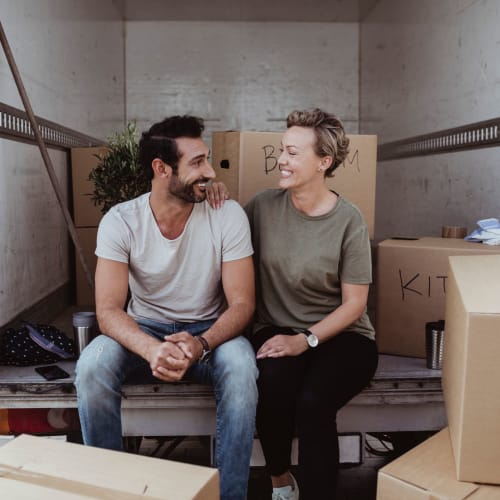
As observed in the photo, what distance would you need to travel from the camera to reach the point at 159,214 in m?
1.87

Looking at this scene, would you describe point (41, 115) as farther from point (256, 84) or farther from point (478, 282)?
point (256, 84)

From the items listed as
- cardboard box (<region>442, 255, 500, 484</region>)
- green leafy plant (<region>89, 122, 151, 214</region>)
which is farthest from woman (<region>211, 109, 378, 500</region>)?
green leafy plant (<region>89, 122, 151, 214</region>)

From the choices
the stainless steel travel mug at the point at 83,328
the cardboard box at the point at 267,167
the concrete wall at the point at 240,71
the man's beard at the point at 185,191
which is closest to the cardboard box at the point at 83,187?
the cardboard box at the point at 267,167

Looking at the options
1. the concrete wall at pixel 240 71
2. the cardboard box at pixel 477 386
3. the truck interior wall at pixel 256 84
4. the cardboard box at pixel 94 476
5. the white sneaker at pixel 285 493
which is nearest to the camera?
the cardboard box at pixel 94 476

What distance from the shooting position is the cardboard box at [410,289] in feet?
6.50

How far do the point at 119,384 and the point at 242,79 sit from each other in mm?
4847

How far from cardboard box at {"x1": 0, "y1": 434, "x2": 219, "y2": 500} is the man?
491 millimetres

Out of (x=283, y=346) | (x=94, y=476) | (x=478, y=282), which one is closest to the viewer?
(x=94, y=476)

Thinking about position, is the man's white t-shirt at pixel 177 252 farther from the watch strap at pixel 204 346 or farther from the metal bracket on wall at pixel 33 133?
the metal bracket on wall at pixel 33 133

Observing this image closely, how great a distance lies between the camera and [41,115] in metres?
2.73

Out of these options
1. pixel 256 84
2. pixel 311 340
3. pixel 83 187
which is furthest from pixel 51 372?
pixel 256 84

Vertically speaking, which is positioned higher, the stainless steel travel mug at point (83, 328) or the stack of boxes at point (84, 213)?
the stack of boxes at point (84, 213)

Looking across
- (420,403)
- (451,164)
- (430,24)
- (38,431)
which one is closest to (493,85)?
(451,164)

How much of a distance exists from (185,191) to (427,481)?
106 centimetres
